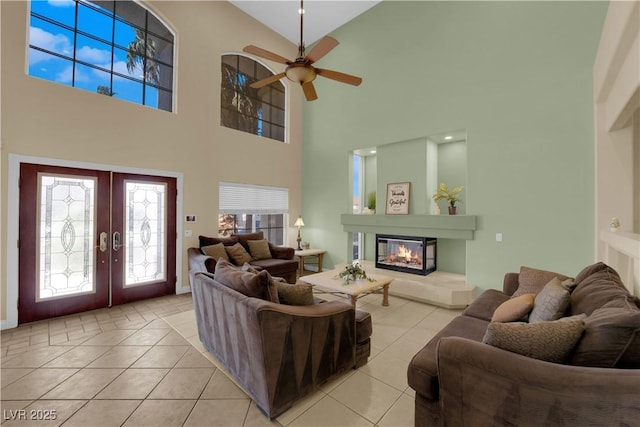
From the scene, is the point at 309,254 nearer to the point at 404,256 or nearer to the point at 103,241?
the point at 404,256

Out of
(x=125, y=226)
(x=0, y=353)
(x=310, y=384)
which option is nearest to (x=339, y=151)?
(x=125, y=226)

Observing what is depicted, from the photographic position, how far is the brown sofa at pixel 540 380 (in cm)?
109

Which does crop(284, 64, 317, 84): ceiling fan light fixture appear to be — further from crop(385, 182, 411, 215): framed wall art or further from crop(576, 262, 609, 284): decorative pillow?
crop(576, 262, 609, 284): decorative pillow

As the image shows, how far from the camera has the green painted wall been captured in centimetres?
353

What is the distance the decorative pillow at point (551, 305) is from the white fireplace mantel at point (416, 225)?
2.45 meters

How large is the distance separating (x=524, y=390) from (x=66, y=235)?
505 centimetres

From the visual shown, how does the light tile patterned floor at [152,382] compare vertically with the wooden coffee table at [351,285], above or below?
below

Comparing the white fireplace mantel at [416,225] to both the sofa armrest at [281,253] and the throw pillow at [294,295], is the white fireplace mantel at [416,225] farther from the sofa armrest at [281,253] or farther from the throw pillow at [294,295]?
the throw pillow at [294,295]

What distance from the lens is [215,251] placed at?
4.64m

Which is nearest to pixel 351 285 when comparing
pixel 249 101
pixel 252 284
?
pixel 252 284

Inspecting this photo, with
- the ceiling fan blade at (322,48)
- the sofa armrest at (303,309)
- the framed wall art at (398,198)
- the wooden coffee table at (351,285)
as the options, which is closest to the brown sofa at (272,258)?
the wooden coffee table at (351,285)

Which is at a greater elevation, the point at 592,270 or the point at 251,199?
the point at 251,199

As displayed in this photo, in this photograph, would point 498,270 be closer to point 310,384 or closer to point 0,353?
point 310,384

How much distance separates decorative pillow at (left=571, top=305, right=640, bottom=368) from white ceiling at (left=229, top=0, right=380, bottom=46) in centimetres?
646
